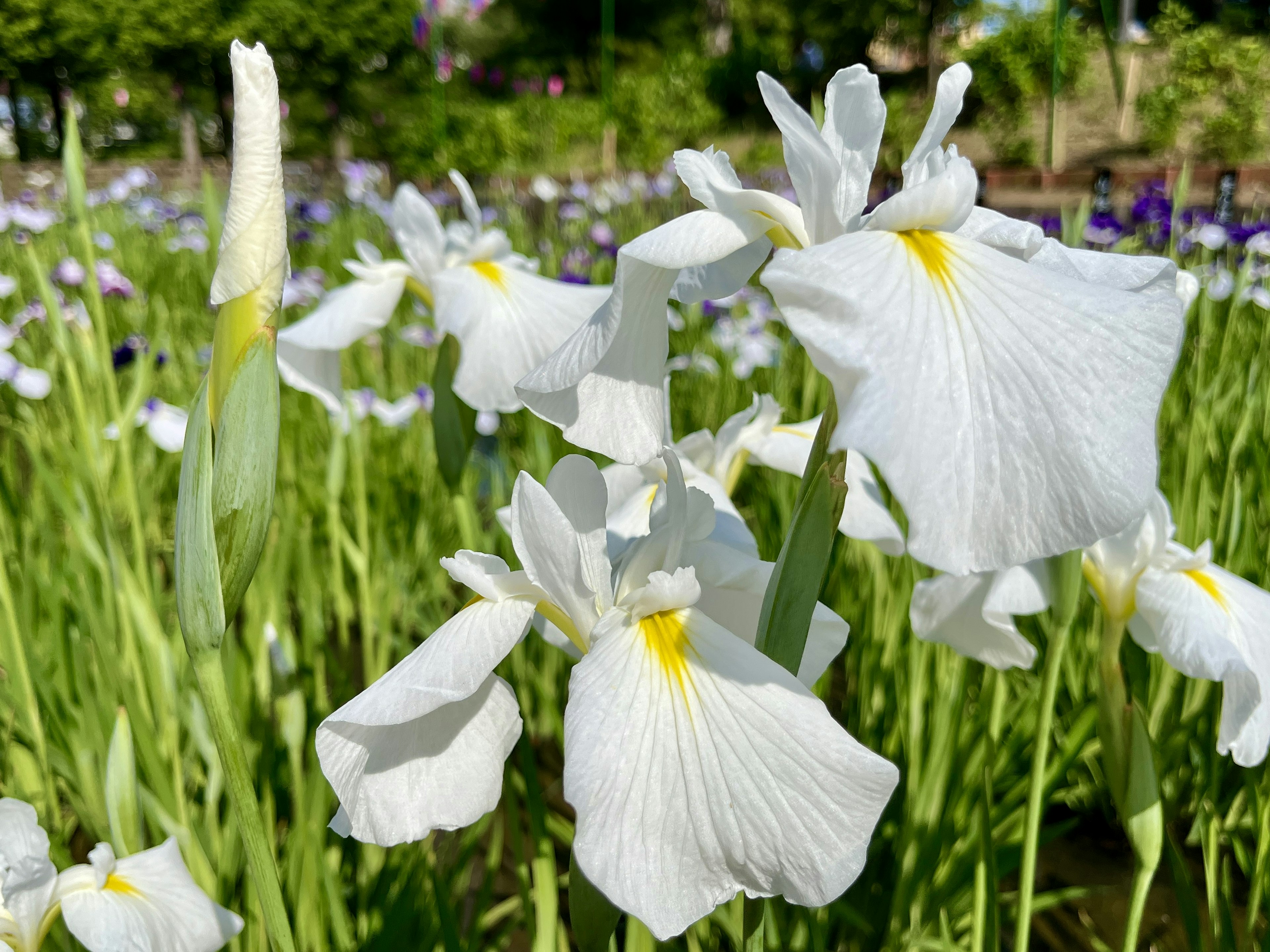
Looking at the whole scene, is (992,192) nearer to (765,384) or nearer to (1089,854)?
(765,384)

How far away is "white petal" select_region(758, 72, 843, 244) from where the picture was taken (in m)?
0.54

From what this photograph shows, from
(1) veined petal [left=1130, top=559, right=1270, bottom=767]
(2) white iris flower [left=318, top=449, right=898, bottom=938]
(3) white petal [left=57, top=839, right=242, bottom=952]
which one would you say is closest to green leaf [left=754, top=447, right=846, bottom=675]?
(2) white iris flower [left=318, top=449, right=898, bottom=938]

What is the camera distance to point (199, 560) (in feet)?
1.64

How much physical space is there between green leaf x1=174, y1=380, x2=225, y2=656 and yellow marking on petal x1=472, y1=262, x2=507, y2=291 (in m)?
→ 0.79

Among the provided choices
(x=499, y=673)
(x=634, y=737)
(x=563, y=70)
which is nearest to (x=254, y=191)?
(x=634, y=737)

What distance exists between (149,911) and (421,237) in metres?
0.98

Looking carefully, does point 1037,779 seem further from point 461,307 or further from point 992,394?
point 461,307

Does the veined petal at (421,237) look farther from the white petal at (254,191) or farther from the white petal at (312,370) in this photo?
the white petal at (254,191)

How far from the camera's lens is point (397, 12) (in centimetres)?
2267

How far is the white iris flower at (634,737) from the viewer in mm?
493

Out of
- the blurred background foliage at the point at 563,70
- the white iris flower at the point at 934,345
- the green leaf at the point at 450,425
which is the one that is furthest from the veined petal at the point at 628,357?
the blurred background foliage at the point at 563,70

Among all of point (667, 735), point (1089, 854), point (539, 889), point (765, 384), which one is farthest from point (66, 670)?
point (765, 384)

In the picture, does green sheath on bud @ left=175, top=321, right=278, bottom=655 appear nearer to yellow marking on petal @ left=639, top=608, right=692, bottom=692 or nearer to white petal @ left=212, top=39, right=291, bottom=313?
white petal @ left=212, top=39, right=291, bottom=313

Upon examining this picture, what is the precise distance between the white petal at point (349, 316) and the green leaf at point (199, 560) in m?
0.73
